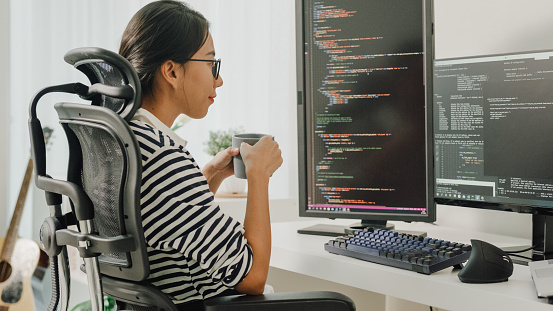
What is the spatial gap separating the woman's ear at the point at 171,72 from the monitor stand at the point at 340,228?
2.22 ft

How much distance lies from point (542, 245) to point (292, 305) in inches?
27.4

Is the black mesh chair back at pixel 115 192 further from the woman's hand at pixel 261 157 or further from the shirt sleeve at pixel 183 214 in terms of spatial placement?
the woman's hand at pixel 261 157

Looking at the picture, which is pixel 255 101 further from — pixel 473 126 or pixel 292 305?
pixel 292 305

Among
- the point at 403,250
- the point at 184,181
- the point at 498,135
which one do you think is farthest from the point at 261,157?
the point at 498,135

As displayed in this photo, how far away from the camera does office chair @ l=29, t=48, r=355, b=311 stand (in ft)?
3.03

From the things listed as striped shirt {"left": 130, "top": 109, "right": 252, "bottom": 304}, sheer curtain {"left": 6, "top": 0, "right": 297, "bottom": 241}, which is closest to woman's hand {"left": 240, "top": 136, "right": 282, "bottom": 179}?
striped shirt {"left": 130, "top": 109, "right": 252, "bottom": 304}

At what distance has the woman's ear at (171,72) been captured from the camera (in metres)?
1.22

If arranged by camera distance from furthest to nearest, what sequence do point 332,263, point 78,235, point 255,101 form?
point 255,101 → point 332,263 → point 78,235

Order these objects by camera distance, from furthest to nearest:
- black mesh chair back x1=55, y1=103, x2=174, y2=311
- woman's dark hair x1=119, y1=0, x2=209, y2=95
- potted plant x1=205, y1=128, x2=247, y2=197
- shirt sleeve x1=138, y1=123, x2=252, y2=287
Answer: potted plant x1=205, y1=128, x2=247, y2=197 → woman's dark hair x1=119, y1=0, x2=209, y2=95 → shirt sleeve x1=138, y1=123, x2=252, y2=287 → black mesh chair back x1=55, y1=103, x2=174, y2=311

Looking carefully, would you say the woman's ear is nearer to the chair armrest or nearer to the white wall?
the chair armrest

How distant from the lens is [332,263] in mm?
1374

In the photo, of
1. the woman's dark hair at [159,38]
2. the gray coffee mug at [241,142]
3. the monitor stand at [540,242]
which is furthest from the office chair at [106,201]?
the monitor stand at [540,242]

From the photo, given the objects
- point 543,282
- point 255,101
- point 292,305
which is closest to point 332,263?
point 292,305

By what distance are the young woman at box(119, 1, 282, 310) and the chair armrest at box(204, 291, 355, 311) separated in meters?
0.04
